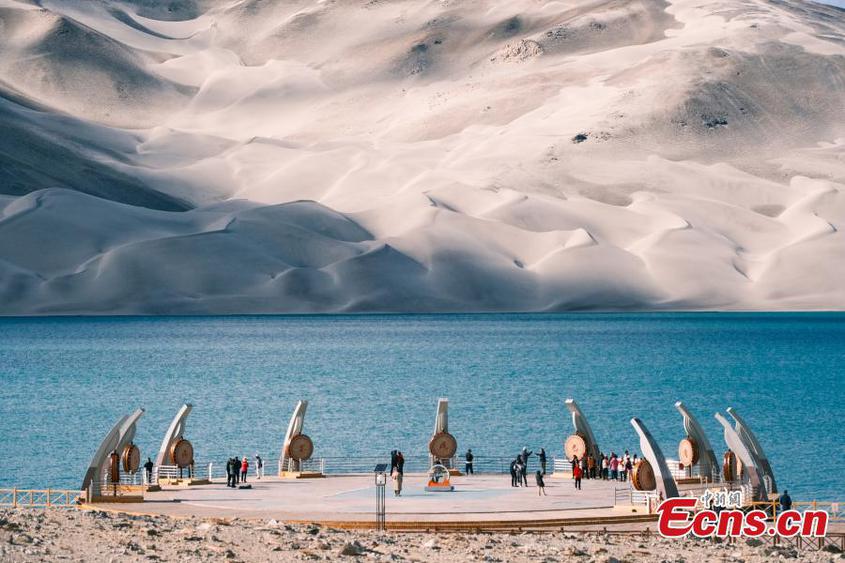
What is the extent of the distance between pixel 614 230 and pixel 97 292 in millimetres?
66703

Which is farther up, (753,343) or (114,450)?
(753,343)

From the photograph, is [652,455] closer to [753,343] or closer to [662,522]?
[662,522]

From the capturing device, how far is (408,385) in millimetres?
93375

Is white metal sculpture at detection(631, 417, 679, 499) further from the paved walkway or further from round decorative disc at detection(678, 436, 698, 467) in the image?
round decorative disc at detection(678, 436, 698, 467)

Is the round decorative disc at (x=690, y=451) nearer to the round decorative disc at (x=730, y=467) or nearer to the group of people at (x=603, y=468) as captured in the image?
the group of people at (x=603, y=468)

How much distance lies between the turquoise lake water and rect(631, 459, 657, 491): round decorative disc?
44.3ft

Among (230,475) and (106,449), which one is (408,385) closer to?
(230,475)

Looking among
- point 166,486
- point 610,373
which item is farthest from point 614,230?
point 166,486

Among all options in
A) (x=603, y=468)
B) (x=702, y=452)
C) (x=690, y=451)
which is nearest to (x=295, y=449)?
(x=603, y=468)

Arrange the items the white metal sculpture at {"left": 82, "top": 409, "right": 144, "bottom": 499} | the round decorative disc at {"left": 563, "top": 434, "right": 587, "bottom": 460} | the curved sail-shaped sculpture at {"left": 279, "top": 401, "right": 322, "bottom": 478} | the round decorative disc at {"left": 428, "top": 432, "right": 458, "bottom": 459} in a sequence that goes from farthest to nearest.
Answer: the curved sail-shaped sculpture at {"left": 279, "top": 401, "right": 322, "bottom": 478} → the round decorative disc at {"left": 563, "top": 434, "right": 587, "bottom": 460} → the round decorative disc at {"left": 428, "top": 432, "right": 458, "bottom": 459} → the white metal sculpture at {"left": 82, "top": 409, "right": 144, "bottom": 499}

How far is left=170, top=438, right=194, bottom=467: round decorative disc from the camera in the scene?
43.1 meters

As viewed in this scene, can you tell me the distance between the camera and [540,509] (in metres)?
37.3

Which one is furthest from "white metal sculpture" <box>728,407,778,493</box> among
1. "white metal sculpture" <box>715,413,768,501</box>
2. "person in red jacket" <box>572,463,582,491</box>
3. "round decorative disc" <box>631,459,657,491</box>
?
A: "person in red jacket" <box>572,463,582,491</box>

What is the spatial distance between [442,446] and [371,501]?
579 centimetres
